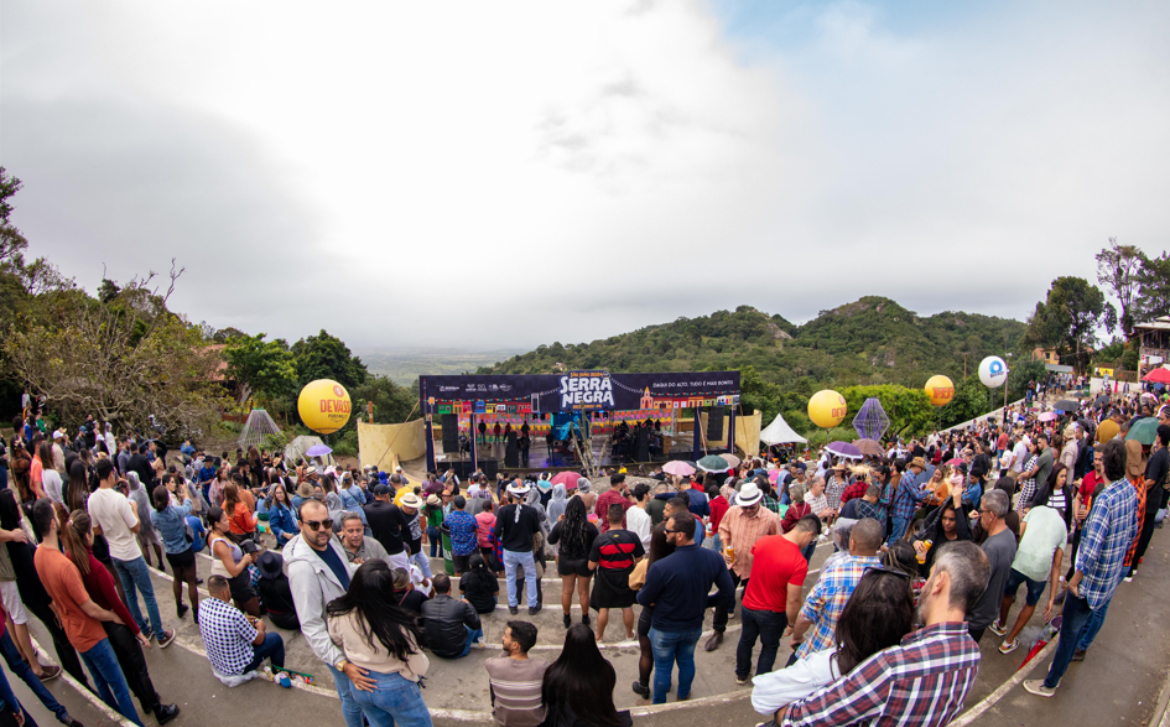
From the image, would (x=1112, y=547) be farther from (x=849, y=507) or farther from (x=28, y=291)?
(x=28, y=291)

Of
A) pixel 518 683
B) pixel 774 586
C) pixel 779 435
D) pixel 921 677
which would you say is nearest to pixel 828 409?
pixel 779 435

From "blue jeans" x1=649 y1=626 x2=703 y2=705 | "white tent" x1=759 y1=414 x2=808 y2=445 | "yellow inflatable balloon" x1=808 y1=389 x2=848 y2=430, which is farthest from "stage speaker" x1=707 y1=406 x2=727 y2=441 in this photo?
"blue jeans" x1=649 y1=626 x2=703 y2=705

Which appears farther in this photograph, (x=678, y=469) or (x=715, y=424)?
(x=715, y=424)

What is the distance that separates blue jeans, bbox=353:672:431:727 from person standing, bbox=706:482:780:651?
2510 mm

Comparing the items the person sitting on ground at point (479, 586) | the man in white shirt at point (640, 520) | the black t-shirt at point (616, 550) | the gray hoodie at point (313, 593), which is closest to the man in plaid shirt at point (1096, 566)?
the black t-shirt at point (616, 550)

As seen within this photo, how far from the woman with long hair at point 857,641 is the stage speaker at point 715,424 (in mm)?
17304

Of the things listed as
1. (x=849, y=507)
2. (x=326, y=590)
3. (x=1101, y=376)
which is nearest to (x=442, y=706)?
(x=326, y=590)

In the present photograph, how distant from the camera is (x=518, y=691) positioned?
2746 mm

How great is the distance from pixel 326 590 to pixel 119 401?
623 inches

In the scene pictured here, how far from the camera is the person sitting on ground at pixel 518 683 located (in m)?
2.74

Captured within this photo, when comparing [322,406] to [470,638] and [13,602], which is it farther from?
[470,638]

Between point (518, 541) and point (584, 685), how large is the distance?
261 centimetres

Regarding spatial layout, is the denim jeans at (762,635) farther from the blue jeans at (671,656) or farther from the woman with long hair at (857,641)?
the woman with long hair at (857,641)

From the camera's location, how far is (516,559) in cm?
509
